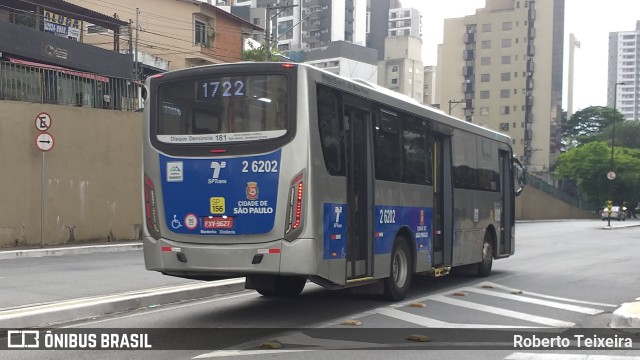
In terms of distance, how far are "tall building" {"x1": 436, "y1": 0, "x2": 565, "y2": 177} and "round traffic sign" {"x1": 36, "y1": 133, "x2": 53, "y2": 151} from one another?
97.6 meters

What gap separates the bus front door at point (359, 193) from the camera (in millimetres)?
9195

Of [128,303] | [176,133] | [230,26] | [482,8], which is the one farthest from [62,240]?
[482,8]

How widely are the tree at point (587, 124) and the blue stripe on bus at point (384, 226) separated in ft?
325

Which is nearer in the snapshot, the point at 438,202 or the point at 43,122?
the point at 438,202

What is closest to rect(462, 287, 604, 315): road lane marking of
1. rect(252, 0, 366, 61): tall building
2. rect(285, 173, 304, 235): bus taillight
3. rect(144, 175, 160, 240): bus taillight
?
rect(285, 173, 304, 235): bus taillight

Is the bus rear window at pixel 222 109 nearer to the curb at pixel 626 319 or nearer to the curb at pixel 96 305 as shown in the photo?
the curb at pixel 96 305

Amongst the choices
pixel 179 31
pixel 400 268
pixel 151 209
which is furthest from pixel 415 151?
pixel 179 31

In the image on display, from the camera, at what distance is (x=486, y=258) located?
14.9 metres

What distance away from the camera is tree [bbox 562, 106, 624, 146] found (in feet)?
347

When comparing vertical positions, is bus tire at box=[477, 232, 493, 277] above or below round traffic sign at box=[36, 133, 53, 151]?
below

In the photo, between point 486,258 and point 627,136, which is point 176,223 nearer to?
point 486,258

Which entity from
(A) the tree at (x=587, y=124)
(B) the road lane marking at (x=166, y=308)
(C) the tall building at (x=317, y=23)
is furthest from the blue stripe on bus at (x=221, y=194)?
(C) the tall building at (x=317, y=23)

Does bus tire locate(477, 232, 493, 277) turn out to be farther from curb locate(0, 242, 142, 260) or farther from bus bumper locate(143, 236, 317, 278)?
curb locate(0, 242, 142, 260)

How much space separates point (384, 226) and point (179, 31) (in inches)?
1431
